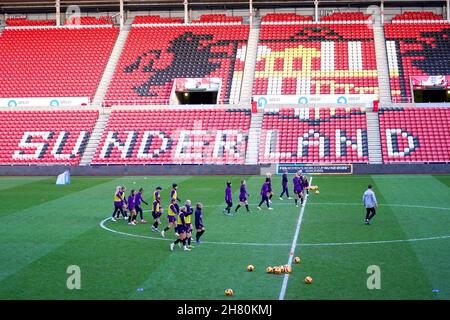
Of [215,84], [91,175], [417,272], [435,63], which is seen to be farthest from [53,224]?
[435,63]

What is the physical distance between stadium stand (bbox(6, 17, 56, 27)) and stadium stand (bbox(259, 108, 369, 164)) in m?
25.5

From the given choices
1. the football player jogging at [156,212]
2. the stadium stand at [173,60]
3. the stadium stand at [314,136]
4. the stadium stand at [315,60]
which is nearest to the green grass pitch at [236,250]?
the football player jogging at [156,212]

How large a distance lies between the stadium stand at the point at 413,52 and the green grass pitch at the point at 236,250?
21.1 m

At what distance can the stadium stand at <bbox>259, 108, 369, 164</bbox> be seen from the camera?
48.3m

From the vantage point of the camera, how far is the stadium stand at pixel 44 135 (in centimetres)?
5069

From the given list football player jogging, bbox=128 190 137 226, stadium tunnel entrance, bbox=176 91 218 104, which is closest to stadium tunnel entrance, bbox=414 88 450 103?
stadium tunnel entrance, bbox=176 91 218 104

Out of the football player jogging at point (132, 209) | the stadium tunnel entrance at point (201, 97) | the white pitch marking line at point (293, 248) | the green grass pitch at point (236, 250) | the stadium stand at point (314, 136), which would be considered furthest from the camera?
the stadium tunnel entrance at point (201, 97)

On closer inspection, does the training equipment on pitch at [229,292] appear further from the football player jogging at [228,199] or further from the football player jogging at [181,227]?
the football player jogging at [228,199]

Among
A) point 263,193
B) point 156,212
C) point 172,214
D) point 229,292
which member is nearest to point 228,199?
point 263,193

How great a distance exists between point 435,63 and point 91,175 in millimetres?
30066

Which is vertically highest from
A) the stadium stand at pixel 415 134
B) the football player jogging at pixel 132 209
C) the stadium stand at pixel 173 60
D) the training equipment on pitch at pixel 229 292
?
the stadium stand at pixel 173 60

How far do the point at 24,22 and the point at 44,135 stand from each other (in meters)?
18.5

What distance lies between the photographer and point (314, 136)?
50344 mm
